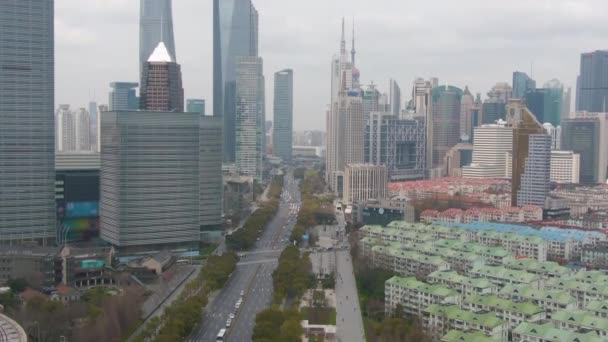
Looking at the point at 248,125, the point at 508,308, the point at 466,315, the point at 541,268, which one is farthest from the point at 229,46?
the point at 466,315

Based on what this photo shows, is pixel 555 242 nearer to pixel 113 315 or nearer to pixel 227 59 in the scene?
pixel 113 315

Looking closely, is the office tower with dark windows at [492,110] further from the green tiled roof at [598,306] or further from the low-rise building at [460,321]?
the low-rise building at [460,321]

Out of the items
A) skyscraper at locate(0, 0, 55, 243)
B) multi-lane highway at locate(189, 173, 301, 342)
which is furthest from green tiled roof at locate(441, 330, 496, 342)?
skyscraper at locate(0, 0, 55, 243)

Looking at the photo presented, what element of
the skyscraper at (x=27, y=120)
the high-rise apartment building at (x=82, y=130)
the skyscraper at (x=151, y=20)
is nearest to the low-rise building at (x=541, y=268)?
the skyscraper at (x=27, y=120)

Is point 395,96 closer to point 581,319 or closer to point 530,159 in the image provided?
point 530,159

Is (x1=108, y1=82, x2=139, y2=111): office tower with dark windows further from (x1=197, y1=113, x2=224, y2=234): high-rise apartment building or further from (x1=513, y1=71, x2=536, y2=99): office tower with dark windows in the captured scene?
(x1=513, y1=71, x2=536, y2=99): office tower with dark windows

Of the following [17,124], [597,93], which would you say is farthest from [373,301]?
[597,93]
